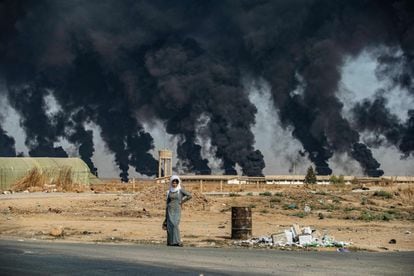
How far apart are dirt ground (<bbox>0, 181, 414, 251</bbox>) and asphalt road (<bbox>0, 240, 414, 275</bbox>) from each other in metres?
3.78

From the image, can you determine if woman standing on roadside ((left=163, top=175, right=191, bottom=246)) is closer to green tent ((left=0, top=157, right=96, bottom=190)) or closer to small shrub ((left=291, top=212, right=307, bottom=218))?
Answer: small shrub ((left=291, top=212, right=307, bottom=218))

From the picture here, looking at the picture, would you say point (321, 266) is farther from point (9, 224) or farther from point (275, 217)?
point (275, 217)

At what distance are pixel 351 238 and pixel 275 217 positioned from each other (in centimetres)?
1233

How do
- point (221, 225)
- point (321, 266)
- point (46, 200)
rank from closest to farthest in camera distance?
1. point (321, 266)
2. point (221, 225)
3. point (46, 200)

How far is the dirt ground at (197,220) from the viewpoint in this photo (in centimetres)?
2277

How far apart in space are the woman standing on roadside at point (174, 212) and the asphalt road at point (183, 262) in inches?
39.4

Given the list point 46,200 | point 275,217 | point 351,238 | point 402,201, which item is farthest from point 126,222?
point 402,201

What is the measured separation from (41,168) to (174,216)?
66079mm

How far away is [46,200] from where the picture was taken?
153 feet

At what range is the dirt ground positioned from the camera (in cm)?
2277

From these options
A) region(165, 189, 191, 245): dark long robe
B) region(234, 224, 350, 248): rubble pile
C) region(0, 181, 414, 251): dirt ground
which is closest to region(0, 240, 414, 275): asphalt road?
region(165, 189, 191, 245): dark long robe

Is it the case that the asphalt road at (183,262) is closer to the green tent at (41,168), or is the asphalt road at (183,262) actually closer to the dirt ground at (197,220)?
the dirt ground at (197,220)

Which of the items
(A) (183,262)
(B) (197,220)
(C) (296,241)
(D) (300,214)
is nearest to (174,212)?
(C) (296,241)

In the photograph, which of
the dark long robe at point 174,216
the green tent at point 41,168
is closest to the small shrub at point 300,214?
the dark long robe at point 174,216
